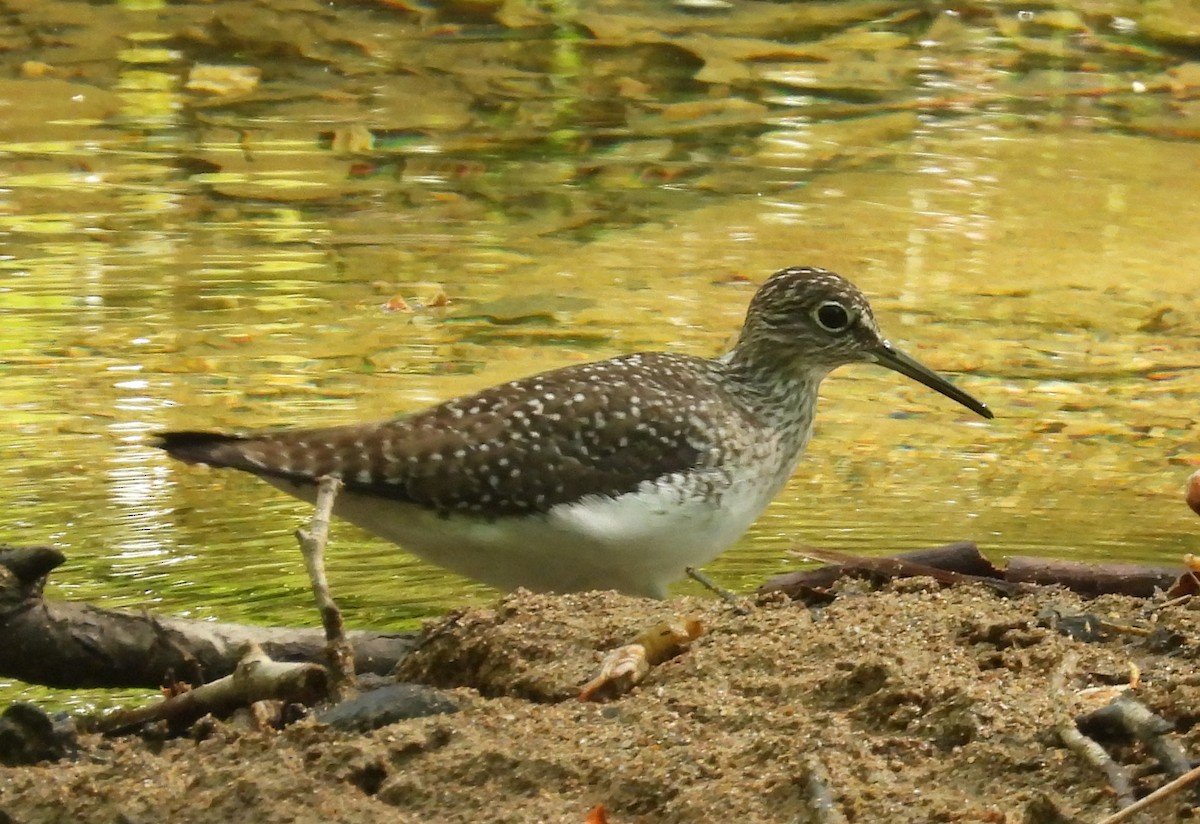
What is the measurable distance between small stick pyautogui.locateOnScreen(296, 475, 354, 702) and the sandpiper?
145cm

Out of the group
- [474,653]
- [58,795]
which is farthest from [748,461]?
[58,795]

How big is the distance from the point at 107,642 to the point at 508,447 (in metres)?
1.65

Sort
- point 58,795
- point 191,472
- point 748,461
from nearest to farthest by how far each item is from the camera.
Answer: point 58,795
point 748,461
point 191,472

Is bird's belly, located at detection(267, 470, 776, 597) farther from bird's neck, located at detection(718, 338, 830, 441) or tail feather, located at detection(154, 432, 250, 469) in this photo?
bird's neck, located at detection(718, 338, 830, 441)

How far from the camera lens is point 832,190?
1205 cm

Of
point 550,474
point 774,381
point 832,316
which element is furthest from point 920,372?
point 550,474

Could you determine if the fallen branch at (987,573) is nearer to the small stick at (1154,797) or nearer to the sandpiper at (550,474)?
the sandpiper at (550,474)

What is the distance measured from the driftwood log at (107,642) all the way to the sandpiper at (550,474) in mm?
1004

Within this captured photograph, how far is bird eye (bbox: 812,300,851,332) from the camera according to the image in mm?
7074

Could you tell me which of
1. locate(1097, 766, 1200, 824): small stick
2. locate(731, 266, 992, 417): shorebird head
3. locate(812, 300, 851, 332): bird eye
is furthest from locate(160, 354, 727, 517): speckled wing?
locate(1097, 766, 1200, 824): small stick

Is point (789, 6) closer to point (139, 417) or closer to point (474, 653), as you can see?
point (139, 417)

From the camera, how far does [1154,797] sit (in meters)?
3.41

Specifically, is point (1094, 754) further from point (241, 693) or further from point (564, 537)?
point (564, 537)

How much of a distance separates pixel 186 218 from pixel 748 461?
5.77 m
